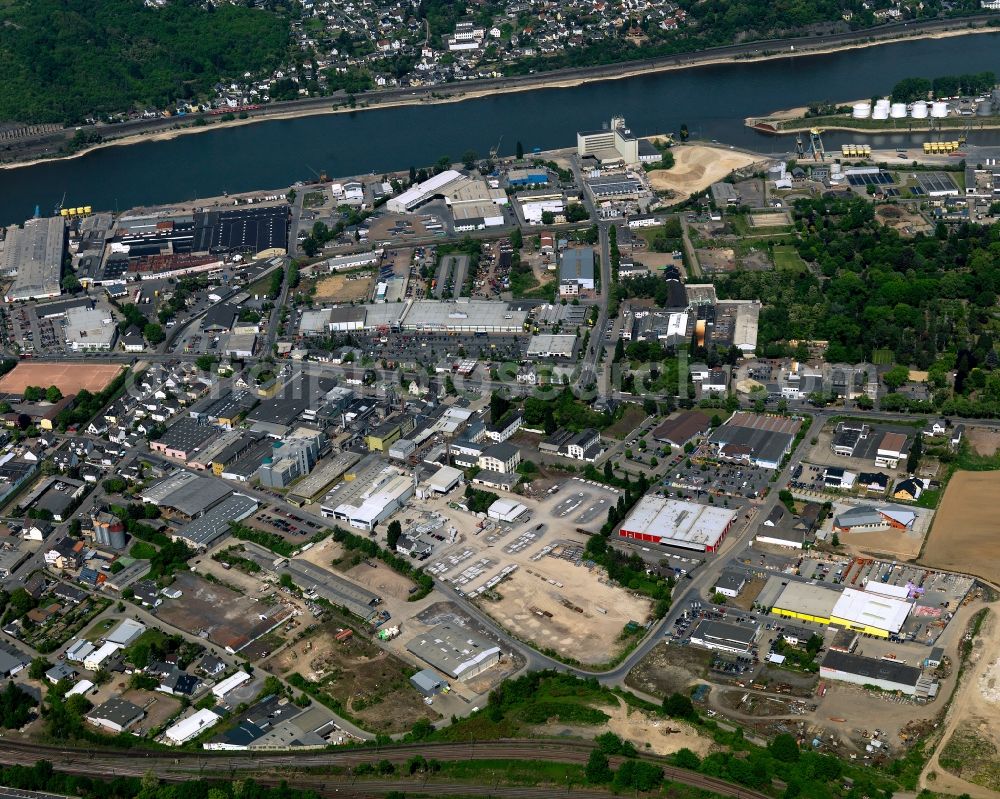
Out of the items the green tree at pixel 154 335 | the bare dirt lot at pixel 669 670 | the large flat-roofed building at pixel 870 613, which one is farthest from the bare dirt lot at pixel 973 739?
the green tree at pixel 154 335

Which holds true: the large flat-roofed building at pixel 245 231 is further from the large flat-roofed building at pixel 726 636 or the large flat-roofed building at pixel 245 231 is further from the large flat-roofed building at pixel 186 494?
the large flat-roofed building at pixel 726 636

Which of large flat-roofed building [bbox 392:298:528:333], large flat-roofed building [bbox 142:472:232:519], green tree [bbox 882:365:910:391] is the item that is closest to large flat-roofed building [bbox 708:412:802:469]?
green tree [bbox 882:365:910:391]

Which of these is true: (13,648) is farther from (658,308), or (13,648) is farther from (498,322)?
(658,308)

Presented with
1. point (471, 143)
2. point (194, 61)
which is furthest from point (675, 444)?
point (194, 61)

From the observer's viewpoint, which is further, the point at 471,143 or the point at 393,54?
the point at 393,54

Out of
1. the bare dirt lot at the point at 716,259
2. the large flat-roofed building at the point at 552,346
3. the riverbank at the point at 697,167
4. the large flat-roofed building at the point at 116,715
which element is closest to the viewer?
the large flat-roofed building at the point at 116,715

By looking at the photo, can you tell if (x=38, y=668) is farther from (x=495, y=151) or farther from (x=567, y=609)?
(x=495, y=151)
